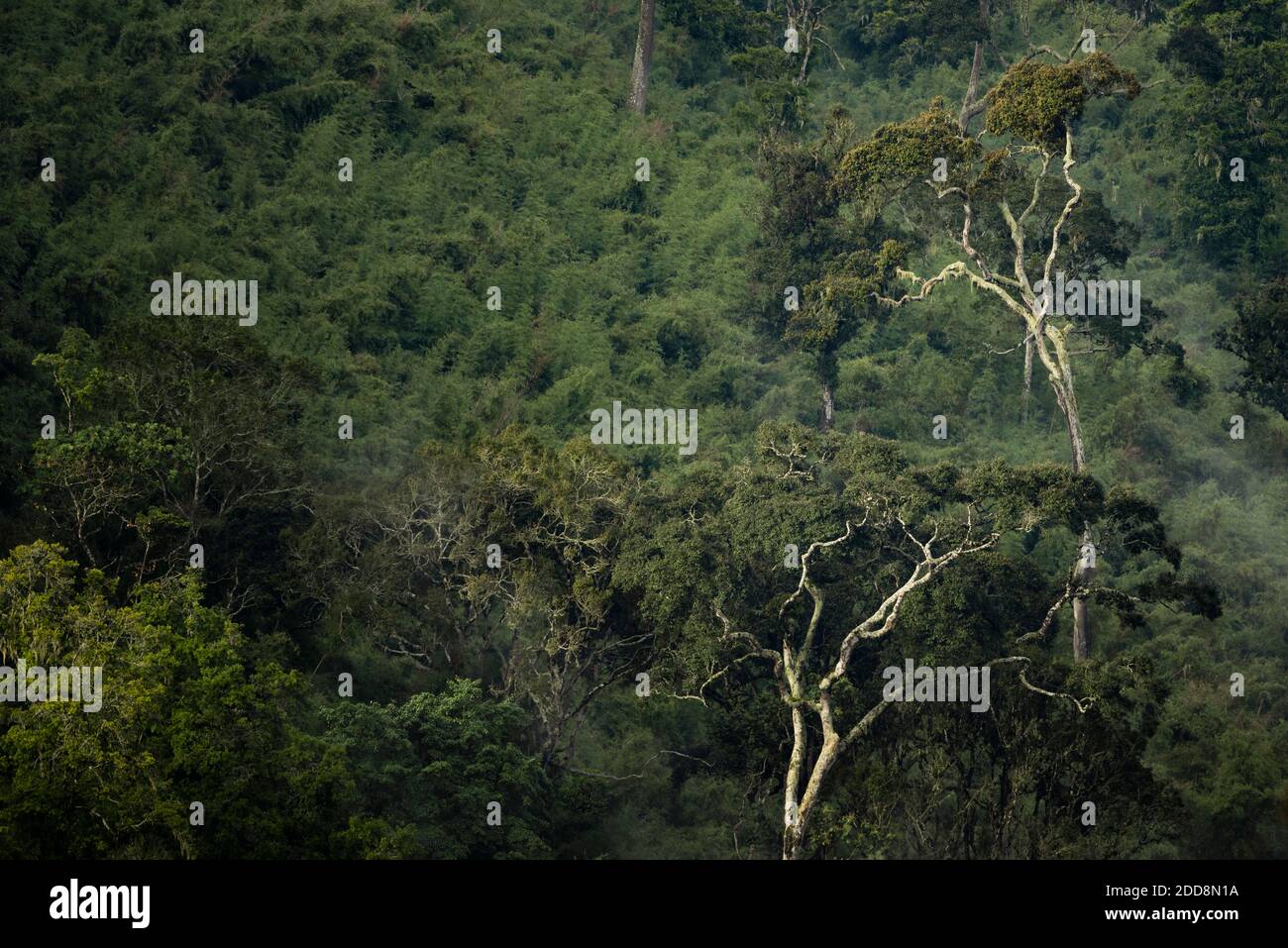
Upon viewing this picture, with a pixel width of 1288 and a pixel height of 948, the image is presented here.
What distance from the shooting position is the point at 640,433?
44.5 metres

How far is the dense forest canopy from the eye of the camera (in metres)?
32.7

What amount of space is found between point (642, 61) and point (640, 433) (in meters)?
17.3

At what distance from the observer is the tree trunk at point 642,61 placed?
5703 centimetres

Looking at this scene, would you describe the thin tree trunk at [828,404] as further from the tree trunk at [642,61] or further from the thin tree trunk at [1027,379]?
the tree trunk at [642,61]

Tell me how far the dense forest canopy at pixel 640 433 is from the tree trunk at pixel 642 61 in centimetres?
16

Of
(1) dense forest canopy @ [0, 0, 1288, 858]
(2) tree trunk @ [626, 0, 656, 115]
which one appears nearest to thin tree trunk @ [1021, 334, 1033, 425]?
(1) dense forest canopy @ [0, 0, 1288, 858]

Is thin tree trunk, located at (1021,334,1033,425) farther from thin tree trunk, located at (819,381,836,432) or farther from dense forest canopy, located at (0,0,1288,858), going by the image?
thin tree trunk, located at (819,381,836,432)

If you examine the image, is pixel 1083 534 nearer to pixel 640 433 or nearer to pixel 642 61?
pixel 640 433

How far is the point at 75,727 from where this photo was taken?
28.0 meters

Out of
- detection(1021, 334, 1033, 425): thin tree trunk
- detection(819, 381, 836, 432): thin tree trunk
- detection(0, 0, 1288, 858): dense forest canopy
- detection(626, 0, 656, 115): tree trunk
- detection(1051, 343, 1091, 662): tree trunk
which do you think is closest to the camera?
detection(0, 0, 1288, 858): dense forest canopy

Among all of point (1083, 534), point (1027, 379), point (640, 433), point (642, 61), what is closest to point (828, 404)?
point (640, 433)

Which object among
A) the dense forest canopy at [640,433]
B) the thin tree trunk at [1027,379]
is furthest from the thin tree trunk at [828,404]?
the thin tree trunk at [1027,379]

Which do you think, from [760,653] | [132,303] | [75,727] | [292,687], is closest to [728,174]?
[132,303]

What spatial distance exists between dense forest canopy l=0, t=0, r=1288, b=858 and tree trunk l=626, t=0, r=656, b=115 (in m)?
0.16
